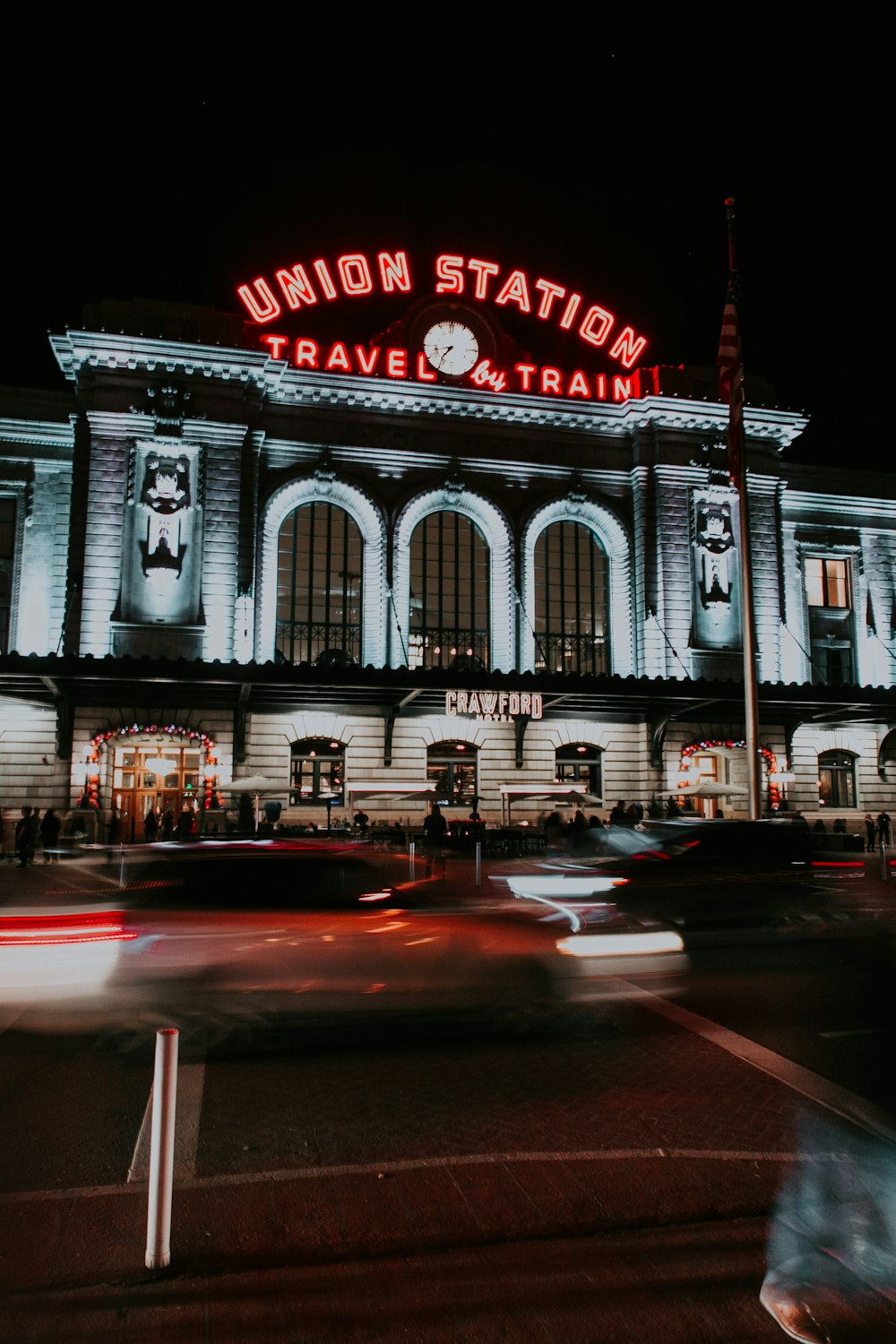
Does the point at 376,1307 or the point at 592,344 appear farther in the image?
the point at 592,344

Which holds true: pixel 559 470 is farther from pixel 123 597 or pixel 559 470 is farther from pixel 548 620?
pixel 123 597

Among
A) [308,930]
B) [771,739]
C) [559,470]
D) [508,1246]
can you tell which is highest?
[559,470]

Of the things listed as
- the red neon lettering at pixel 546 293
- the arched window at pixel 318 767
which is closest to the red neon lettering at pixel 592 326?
the red neon lettering at pixel 546 293

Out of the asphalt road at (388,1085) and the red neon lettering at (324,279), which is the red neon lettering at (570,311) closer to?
the red neon lettering at (324,279)

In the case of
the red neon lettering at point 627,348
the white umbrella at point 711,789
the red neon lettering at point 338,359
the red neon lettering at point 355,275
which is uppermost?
the red neon lettering at point 355,275

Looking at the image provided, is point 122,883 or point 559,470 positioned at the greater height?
point 559,470

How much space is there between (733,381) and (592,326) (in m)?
19.6

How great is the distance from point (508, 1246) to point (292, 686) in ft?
84.2

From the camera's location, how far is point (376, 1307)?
14.3ft

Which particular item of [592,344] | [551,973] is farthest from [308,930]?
[592,344]

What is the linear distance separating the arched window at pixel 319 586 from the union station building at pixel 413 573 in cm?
10

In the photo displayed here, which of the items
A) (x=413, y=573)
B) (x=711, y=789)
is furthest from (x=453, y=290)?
(x=711, y=789)

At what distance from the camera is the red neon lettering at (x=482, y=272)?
39.6 meters

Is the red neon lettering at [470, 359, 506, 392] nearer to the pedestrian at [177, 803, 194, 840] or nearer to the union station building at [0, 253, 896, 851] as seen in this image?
the union station building at [0, 253, 896, 851]
